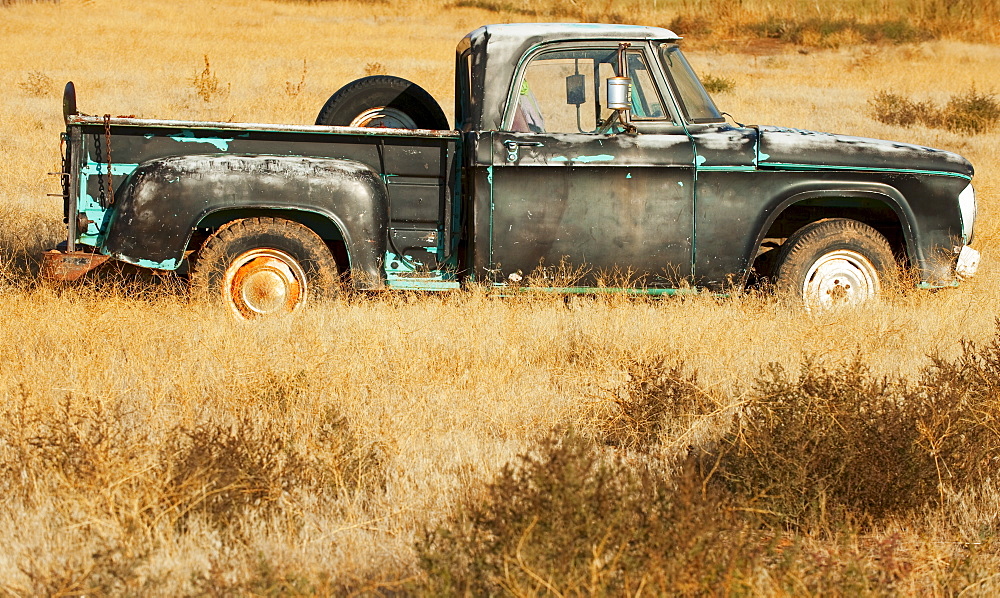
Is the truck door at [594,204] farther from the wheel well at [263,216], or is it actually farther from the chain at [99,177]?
the chain at [99,177]

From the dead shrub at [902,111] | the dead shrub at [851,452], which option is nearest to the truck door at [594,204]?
the dead shrub at [851,452]

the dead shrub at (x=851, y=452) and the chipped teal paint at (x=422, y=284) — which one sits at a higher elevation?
the chipped teal paint at (x=422, y=284)

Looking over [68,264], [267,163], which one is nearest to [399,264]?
[267,163]

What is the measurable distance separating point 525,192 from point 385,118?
1.48 meters

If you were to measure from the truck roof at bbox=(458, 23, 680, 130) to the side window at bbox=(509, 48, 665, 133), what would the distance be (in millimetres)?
87

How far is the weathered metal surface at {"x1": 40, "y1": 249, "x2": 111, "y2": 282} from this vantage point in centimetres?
516

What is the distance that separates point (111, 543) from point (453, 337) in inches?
96.1

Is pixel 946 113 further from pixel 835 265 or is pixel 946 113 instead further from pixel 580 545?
pixel 580 545

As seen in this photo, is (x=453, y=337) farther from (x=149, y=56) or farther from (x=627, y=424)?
(x=149, y=56)

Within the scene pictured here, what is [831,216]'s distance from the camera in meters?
6.07

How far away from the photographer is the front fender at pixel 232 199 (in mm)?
5199

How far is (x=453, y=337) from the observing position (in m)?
5.17

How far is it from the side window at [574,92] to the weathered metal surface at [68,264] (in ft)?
7.90

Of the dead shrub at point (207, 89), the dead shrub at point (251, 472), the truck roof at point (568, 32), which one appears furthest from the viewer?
the dead shrub at point (207, 89)
